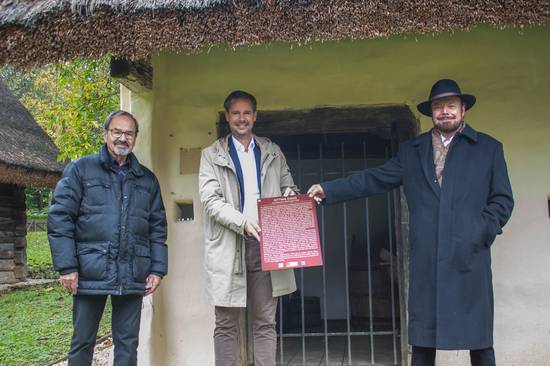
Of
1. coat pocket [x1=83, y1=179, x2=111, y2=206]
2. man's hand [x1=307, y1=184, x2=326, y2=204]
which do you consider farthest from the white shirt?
coat pocket [x1=83, y1=179, x2=111, y2=206]

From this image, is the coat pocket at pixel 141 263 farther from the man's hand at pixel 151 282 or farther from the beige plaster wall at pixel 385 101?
the beige plaster wall at pixel 385 101

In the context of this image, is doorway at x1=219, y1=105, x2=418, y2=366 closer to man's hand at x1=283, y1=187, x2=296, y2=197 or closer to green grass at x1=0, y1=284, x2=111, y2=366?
man's hand at x1=283, y1=187, x2=296, y2=197

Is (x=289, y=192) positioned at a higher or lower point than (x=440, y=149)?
lower

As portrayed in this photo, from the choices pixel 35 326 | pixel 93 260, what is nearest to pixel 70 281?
pixel 93 260

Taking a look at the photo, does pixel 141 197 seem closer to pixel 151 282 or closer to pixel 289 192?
pixel 151 282

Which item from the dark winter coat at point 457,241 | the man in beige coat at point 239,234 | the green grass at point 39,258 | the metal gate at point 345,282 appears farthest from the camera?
the green grass at point 39,258

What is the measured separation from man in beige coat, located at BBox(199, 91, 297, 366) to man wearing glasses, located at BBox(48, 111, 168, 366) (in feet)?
1.19

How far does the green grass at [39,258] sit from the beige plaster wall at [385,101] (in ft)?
29.1

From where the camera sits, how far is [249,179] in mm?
3445

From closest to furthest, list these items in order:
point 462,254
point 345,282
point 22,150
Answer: point 462,254 < point 345,282 < point 22,150

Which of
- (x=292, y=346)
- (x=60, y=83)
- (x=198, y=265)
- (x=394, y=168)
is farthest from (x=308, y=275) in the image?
(x=60, y=83)

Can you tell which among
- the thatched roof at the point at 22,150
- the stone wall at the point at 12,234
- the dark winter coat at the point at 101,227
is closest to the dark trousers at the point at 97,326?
the dark winter coat at the point at 101,227

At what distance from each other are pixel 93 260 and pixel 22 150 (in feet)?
24.4

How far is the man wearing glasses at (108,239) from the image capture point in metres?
3.12
